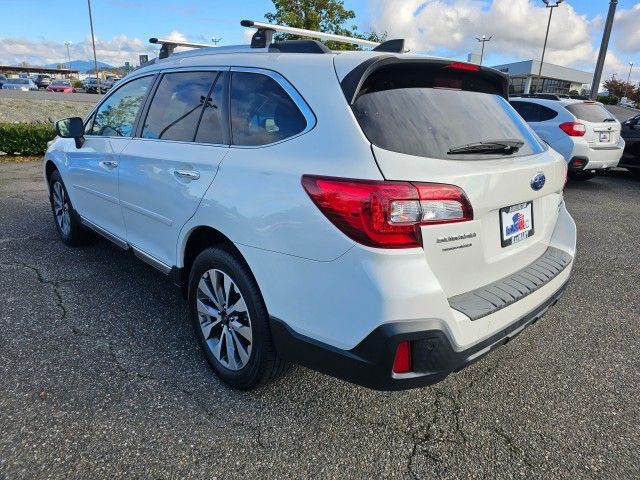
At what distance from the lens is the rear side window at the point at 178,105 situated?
2.79 m

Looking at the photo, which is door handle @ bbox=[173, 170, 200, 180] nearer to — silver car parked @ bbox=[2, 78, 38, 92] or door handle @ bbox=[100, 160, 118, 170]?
door handle @ bbox=[100, 160, 118, 170]

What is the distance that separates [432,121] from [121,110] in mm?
2704

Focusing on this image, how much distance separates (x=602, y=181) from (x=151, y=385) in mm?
10890

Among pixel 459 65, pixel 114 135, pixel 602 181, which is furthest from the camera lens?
pixel 602 181

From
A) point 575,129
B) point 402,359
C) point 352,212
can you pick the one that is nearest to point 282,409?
point 402,359

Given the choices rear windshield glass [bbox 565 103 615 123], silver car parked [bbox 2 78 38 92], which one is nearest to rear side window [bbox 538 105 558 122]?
rear windshield glass [bbox 565 103 615 123]

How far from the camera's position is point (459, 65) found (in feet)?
7.74

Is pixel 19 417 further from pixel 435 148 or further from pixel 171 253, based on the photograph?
pixel 435 148

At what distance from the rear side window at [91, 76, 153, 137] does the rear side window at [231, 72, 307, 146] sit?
1223 mm

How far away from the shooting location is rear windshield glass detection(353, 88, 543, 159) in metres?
1.98

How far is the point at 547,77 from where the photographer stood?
56.9 meters

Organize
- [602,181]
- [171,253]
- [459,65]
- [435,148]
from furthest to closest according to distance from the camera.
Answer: [602,181], [171,253], [459,65], [435,148]

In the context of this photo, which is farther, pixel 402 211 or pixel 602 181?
pixel 602 181

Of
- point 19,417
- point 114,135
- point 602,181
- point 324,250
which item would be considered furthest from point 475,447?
point 602,181
